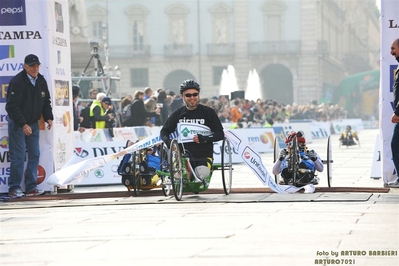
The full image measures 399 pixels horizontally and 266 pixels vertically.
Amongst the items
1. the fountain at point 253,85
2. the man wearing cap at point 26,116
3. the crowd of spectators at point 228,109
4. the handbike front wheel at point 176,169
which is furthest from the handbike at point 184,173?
the fountain at point 253,85

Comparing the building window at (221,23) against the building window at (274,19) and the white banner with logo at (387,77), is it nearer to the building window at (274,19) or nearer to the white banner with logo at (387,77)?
the building window at (274,19)

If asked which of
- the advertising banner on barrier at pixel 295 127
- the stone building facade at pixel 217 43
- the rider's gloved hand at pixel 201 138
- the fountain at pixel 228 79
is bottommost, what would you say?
the advertising banner on barrier at pixel 295 127

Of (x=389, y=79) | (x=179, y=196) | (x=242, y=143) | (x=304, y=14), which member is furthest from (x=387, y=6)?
(x=304, y=14)

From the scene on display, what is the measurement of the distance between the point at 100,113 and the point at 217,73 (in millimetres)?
66682

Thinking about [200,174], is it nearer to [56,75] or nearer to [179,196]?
[179,196]

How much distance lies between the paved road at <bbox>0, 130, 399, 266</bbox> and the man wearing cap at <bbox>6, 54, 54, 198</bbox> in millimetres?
1046

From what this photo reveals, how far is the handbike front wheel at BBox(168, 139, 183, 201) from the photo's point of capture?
1271cm

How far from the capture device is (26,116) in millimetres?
14562

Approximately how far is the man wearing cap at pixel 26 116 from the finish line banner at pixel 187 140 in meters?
0.40

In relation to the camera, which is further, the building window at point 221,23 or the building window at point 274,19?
the building window at point 274,19

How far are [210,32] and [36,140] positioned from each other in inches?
2902

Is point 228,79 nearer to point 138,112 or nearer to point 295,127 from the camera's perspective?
point 295,127

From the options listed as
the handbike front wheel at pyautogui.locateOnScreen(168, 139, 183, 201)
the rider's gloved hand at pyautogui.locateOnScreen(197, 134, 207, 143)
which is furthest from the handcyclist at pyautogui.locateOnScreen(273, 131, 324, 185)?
the handbike front wheel at pyautogui.locateOnScreen(168, 139, 183, 201)

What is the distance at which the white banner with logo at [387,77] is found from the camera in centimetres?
1462
